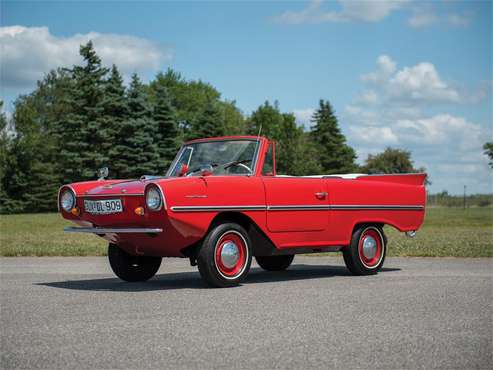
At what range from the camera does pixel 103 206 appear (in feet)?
29.7

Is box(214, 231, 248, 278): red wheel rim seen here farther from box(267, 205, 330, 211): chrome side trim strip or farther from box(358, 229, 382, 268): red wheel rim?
box(358, 229, 382, 268): red wheel rim

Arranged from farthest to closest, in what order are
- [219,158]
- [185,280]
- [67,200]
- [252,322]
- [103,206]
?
[185,280]
[219,158]
[67,200]
[103,206]
[252,322]

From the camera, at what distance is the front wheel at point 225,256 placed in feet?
28.5

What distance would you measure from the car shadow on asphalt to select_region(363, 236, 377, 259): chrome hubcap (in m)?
0.39

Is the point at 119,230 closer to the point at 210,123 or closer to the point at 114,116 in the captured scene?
the point at 210,123

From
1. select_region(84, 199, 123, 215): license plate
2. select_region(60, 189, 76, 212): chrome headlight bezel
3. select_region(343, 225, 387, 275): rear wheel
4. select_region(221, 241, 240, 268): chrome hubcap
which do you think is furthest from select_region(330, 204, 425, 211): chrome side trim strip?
select_region(60, 189, 76, 212): chrome headlight bezel

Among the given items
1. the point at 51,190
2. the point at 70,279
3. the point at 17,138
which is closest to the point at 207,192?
the point at 70,279

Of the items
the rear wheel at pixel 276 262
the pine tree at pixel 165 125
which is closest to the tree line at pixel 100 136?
the pine tree at pixel 165 125

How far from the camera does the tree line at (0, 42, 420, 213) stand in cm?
5588

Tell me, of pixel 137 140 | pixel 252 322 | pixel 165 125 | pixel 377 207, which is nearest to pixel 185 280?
pixel 377 207

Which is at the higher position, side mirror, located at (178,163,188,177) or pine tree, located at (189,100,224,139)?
pine tree, located at (189,100,224,139)

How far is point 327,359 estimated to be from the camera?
4973mm

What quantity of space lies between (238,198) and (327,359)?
422 centimetres

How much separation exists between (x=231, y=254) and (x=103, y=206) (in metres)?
1.60
